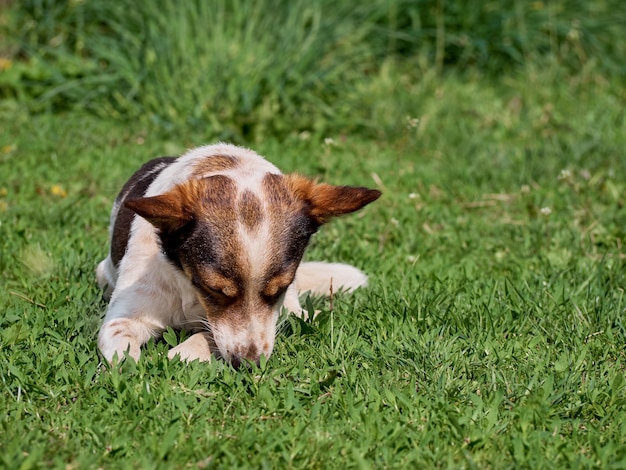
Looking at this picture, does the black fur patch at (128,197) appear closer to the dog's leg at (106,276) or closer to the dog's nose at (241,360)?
the dog's leg at (106,276)

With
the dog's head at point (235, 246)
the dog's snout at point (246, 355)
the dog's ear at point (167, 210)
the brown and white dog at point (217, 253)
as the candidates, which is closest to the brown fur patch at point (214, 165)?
the brown and white dog at point (217, 253)

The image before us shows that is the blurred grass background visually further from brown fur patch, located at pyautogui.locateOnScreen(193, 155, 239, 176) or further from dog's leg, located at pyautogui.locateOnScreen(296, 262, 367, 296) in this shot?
brown fur patch, located at pyautogui.locateOnScreen(193, 155, 239, 176)

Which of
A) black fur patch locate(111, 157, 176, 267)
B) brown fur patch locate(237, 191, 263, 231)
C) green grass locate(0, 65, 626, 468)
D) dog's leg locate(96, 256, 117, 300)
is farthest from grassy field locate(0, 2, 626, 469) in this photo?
brown fur patch locate(237, 191, 263, 231)

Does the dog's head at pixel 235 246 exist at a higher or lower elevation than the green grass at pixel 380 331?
higher

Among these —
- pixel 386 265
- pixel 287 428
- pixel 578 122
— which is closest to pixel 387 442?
pixel 287 428

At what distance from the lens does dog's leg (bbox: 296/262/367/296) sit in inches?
200

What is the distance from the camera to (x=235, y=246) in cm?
386

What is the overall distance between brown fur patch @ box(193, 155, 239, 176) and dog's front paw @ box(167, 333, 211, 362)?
0.78 metres

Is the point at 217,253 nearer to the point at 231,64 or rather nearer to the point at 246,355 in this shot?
the point at 246,355

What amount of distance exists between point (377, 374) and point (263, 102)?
4.31 meters

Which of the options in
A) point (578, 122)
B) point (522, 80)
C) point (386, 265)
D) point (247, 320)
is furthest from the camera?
point (522, 80)

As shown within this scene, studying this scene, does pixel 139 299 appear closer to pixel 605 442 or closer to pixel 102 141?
pixel 605 442

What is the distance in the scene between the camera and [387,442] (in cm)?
350

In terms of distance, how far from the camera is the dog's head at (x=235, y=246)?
153 inches
